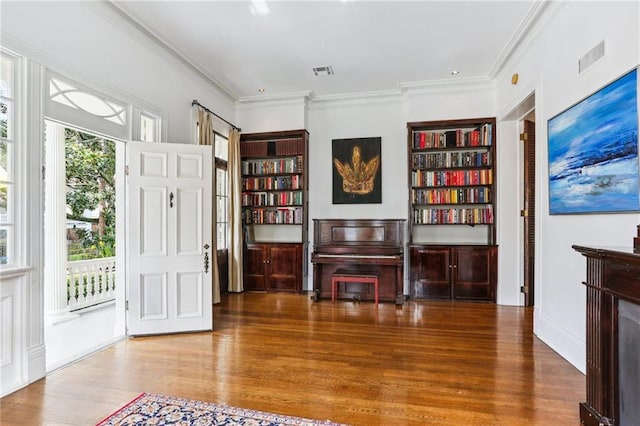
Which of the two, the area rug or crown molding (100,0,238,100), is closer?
the area rug

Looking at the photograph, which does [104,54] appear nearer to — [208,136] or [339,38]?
[208,136]

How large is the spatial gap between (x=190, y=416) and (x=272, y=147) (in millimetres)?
4254

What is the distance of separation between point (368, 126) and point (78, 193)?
4.84 metres

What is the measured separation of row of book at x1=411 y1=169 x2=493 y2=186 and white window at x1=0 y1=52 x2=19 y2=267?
4.47 m

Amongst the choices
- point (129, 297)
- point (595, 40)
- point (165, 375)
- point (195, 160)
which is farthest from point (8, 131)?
point (595, 40)

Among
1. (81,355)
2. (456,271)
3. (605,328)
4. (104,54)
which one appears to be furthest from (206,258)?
(456,271)

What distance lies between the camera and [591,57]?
2.47 meters

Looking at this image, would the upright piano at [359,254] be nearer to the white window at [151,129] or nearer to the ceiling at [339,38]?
the ceiling at [339,38]

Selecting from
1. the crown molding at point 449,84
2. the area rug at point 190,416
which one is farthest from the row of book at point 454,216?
the area rug at point 190,416

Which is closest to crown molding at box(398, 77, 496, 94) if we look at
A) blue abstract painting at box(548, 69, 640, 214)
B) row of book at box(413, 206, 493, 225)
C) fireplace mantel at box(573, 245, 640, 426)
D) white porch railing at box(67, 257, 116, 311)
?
row of book at box(413, 206, 493, 225)

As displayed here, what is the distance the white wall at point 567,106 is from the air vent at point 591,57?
0.13 feet

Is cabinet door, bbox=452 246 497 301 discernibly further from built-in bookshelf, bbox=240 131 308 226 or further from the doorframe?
built-in bookshelf, bbox=240 131 308 226

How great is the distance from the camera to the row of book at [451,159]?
4.79m

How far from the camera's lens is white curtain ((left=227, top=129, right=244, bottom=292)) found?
5.21 metres
